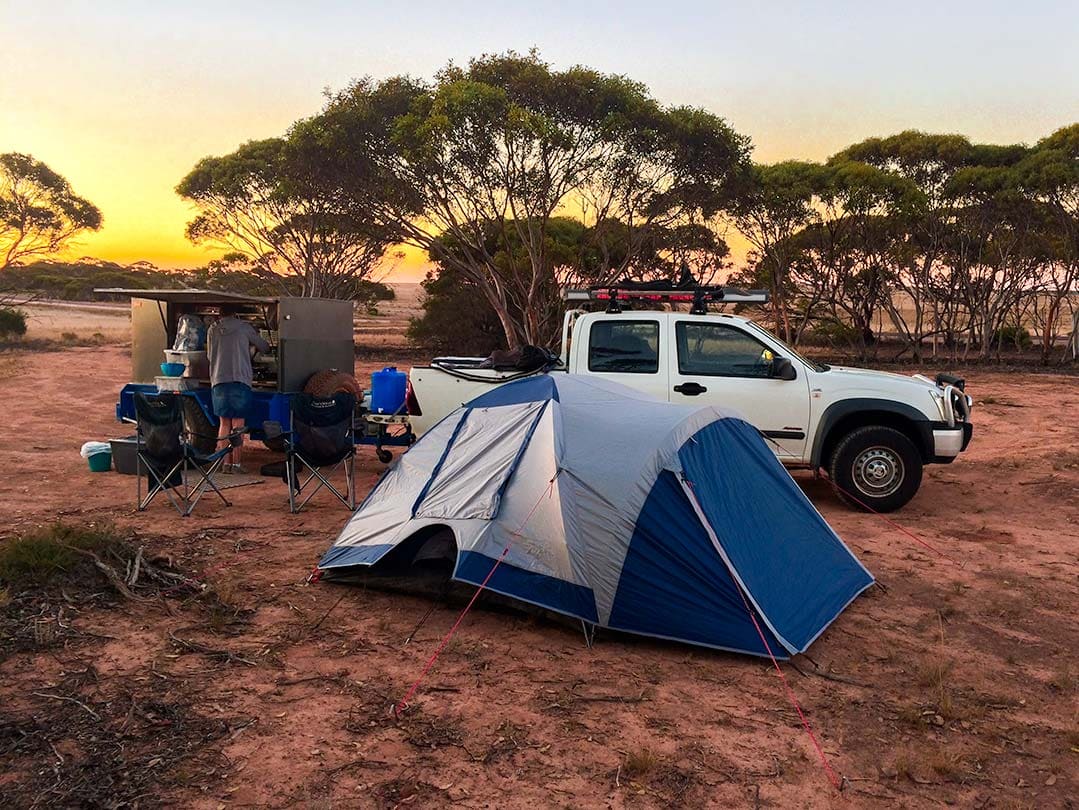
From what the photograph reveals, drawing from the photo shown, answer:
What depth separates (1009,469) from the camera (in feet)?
34.9

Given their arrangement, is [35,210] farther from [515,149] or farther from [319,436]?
[319,436]

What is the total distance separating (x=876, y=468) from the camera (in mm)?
8469

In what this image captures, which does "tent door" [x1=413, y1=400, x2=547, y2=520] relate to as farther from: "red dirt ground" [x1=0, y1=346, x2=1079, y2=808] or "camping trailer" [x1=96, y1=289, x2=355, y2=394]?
"camping trailer" [x1=96, y1=289, x2=355, y2=394]

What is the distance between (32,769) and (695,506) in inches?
138

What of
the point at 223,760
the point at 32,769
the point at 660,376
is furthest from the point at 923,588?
the point at 32,769

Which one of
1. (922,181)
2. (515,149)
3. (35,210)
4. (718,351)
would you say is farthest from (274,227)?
(718,351)

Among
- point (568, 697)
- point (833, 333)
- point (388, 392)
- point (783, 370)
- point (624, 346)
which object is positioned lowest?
point (568, 697)

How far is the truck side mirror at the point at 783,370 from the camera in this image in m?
8.35

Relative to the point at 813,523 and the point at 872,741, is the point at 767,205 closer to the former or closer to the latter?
the point at 813,523

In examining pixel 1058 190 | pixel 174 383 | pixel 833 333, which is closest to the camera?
pixel 174 383

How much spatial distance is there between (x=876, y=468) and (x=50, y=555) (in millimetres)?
7192

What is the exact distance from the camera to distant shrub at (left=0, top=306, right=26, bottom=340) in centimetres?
3175

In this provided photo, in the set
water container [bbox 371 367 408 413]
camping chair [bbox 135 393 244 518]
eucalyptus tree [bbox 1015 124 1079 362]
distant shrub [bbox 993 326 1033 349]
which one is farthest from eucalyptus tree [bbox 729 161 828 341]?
camping chair [bbox 135 393 244 518]

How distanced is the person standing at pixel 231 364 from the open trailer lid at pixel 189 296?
46cm
